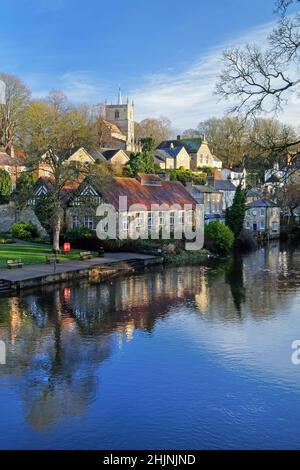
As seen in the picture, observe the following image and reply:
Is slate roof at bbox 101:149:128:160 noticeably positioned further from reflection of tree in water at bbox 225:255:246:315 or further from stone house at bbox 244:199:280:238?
reflection of tree in water at bbox 225:255:246:315

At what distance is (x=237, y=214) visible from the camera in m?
47.6

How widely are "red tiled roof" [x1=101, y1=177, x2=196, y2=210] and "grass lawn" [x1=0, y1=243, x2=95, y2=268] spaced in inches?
225

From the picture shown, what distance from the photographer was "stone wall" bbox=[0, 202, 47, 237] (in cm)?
4128

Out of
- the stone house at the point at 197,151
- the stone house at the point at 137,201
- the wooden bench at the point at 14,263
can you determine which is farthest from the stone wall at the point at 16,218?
the stone house at the point at 197,151

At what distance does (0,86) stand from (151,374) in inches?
1911

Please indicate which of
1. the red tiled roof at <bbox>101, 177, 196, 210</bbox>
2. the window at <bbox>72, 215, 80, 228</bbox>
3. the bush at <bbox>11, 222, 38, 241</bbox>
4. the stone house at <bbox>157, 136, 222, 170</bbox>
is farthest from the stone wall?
the stone house at <bbox>157, 136, 222, 170</bbox>

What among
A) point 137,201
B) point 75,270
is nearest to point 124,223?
point 137,201

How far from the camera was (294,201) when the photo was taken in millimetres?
57812

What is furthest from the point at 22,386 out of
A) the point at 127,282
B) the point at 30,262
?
the point at 30,262

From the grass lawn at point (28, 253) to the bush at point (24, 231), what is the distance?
2.97m

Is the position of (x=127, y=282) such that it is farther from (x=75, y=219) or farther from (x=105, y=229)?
(x=75, y=219)

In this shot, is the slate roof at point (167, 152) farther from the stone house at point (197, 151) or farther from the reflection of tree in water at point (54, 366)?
the reflection of tree in water at point (54, 366)

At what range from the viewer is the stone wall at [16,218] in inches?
1625
